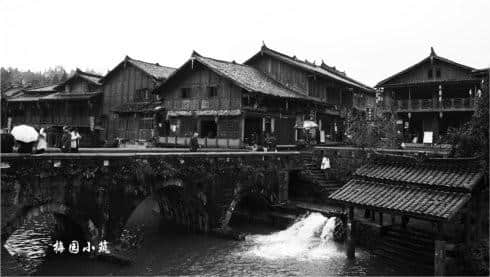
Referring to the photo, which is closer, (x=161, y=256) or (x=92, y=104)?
(x=161, y=256)

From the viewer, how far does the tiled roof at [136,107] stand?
38438 millimetres

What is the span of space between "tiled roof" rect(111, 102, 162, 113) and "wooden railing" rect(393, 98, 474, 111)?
25834mm

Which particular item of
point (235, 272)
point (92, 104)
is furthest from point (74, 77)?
point (235, 272)

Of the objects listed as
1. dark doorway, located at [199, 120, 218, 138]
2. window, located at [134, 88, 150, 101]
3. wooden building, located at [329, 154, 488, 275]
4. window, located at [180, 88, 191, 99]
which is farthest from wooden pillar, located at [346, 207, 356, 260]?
window, located at [134, 88, 150, 101]

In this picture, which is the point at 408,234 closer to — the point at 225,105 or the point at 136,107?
the point at 225,105

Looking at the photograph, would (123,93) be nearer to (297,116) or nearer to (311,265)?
(297,116)

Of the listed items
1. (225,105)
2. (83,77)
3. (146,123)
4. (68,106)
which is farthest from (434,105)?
(68,106)

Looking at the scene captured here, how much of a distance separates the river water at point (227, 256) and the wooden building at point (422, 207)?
1.30 metres

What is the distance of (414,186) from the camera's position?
1688 cm

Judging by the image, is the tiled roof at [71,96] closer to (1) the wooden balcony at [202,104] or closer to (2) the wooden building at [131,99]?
(2) the wooden building at [131,99]

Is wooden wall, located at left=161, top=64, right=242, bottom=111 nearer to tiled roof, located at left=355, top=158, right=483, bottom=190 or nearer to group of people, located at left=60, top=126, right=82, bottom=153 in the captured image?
group of people, located at left=60, top=126, right=82, bottom=153

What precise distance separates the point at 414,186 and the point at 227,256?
970 centimetres

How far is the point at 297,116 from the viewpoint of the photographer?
116ft

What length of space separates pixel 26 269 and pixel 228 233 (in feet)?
34.1
